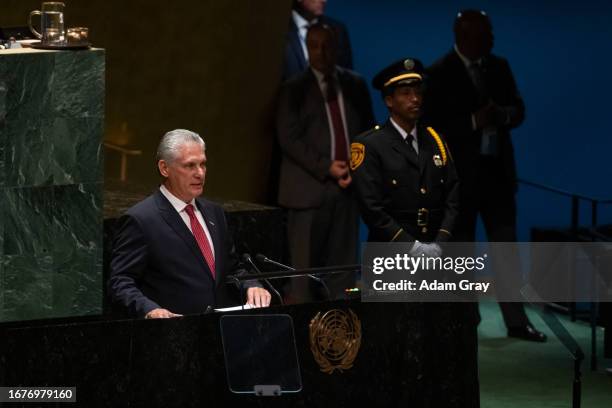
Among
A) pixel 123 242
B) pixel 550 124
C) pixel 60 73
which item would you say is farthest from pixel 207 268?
pixel 550 124

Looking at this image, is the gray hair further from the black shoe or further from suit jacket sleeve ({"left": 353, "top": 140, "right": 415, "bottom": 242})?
the black shoe

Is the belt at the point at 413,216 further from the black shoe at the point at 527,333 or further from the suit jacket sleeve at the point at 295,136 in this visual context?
the black shoe at the point at 527,333

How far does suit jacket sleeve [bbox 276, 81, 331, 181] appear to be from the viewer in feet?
29.3

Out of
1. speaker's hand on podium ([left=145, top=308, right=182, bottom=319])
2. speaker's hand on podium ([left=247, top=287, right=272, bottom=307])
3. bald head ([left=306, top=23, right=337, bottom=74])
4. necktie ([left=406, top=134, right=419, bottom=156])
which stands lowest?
speaker's hand on podium ([left=145, top=308, right=182, bottom=319])

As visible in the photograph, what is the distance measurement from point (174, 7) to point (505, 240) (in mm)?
2303

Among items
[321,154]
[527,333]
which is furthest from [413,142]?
[527,333]

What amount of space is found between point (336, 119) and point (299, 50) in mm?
573

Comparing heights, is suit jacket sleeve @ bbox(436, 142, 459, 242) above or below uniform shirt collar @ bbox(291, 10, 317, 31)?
below

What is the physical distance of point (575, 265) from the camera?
9195 millimetres

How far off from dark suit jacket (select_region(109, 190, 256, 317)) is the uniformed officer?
5.47 ft

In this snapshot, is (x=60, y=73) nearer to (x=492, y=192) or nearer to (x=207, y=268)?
(x=207, y=268)

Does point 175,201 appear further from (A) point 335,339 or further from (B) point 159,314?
(A) point 335,339

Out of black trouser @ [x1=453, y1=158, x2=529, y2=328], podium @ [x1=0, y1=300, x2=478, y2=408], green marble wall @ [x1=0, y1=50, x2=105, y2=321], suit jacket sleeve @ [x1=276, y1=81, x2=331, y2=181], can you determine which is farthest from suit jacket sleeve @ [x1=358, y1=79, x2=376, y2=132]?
green marble wall @ [x1=0, y1=50, x2=105, y2=321]

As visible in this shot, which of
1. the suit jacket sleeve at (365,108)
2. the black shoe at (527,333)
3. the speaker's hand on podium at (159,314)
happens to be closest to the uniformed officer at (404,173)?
the suit jacket sleeve at (365,108)
